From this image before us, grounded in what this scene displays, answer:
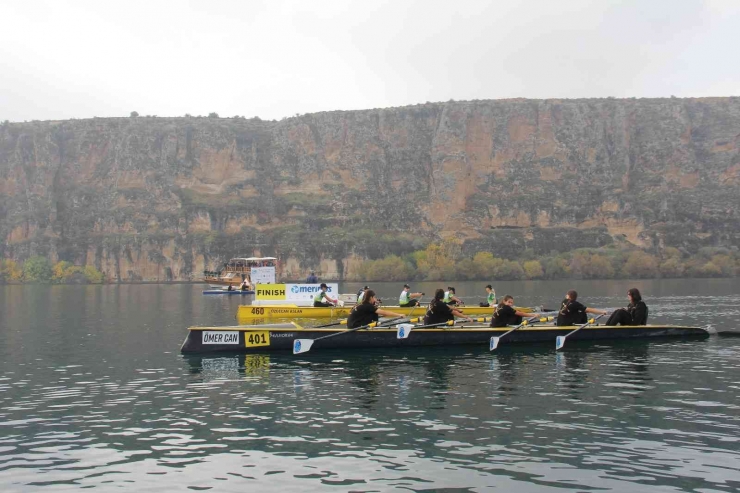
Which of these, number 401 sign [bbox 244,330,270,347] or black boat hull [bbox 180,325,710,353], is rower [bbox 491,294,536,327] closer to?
black boat hull [bbox 180,325,710,353]

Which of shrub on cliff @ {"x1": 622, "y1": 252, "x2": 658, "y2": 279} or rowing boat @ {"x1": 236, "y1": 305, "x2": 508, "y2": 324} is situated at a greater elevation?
shrub on cliff @ {"x1": 622, "y1": 252, "x2": 658, "y2": 279}

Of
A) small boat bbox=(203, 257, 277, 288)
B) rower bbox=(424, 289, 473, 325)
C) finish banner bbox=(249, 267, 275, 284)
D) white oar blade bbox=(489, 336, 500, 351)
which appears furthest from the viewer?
small boat bbox=(203, 257, 277, 288)

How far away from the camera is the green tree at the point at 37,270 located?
14650 cm

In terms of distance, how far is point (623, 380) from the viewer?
20203 mm

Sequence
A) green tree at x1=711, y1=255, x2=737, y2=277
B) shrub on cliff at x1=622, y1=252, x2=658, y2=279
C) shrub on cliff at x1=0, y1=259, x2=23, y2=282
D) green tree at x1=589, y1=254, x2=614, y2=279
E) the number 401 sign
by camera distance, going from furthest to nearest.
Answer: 1. shrub on cliff at x1=0, y1=259, x2=23, y2=282
2. green tree at x1=589, y1=254, x2=614, y2=279
3. shrub on cliff at x1=622, y1=252, x2=658, y2=279
4. green tree at x1=711, y1=255, x2=737, y2=277
5. the number 401 sign

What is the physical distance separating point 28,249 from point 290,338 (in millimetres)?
156981

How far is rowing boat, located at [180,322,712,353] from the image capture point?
85.3ft

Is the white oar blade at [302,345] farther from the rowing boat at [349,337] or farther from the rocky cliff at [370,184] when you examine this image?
the rocky cliff at [370,184]

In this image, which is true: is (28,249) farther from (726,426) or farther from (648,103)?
(726,426)

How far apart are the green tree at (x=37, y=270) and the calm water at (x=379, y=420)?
131 meters

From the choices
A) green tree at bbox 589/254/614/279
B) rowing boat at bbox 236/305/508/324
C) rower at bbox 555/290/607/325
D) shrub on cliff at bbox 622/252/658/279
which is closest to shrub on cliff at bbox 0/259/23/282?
green tree at bbox 589/254/614/279

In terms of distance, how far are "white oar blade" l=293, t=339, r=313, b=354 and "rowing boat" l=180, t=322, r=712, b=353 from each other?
201 mm

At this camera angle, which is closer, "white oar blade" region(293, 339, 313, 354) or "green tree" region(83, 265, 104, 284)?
"white oar blade" region(293, 339, 313, 354)

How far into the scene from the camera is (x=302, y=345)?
25.9m
